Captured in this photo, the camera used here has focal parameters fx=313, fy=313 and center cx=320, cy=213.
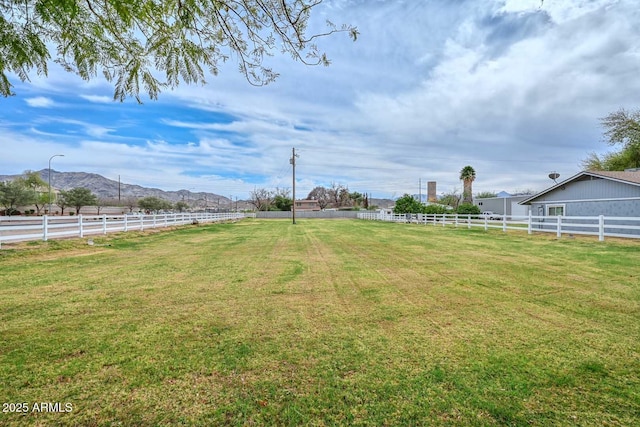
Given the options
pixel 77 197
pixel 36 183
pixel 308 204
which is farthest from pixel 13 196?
pixel 308 204

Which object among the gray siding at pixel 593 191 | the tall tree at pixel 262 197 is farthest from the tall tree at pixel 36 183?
the gray siding at pixel 593 191

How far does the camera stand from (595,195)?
1684 centimetres

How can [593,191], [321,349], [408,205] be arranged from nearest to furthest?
[321,349] → [593,191] → [408,205]

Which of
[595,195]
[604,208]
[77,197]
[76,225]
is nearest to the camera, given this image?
[76,225]

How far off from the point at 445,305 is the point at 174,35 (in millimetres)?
4465

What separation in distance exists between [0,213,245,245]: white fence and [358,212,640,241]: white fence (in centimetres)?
1859

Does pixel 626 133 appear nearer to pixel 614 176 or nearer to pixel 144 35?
pixel 614 176

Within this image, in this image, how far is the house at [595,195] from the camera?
1511 cm

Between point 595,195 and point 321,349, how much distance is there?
20.5 m

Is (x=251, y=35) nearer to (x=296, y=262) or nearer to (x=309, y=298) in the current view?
(x=309, y=298)

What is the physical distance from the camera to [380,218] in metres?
43.7

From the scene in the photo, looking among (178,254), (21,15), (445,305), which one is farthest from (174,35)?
(178,254)

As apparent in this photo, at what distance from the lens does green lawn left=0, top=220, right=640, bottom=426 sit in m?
2.01

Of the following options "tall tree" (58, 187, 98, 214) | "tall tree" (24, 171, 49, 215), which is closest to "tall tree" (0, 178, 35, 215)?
"tall tree" (58, 187, 98, 214)
